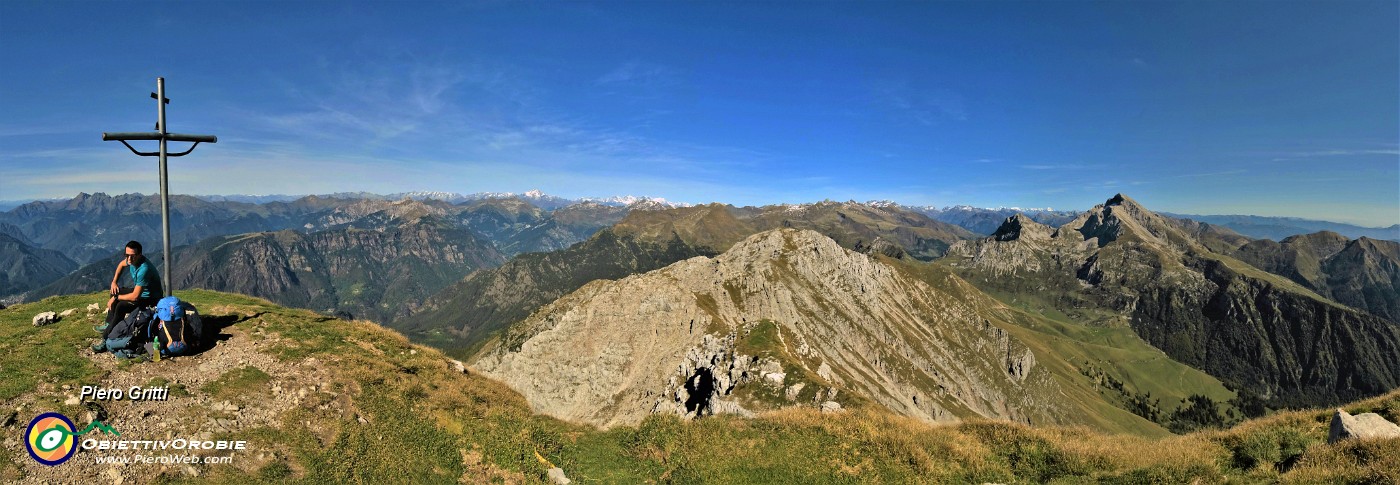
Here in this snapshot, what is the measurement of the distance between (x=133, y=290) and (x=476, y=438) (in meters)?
13.9

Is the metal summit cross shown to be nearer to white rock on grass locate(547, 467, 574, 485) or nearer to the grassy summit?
the grassy summit

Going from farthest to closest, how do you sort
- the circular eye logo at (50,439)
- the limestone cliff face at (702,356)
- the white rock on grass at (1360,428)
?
1. the limestone cliff face at (702,356)
2. the white rock on grass at (1360,428)
3. the circular eye logo at (50,439)

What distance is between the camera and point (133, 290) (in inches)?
752

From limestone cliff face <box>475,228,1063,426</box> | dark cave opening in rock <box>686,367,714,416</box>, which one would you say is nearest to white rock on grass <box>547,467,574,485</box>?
limestone cliff face <box>475,228,1063,426</box>

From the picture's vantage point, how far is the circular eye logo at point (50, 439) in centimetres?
1317

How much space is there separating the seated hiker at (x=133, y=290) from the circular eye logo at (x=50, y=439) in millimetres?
6259

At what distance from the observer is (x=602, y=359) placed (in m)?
103

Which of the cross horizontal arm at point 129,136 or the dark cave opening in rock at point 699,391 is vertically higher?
the cross horizontal arm at point 129,136

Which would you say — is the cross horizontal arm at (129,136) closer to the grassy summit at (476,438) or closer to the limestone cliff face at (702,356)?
the grassy summit at (476,438)

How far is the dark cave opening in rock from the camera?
71306mm

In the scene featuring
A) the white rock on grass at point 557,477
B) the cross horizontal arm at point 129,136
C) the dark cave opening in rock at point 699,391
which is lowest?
the dark cave opening in rock at point 699,391

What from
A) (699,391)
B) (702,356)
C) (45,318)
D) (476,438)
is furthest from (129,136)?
(702,356)


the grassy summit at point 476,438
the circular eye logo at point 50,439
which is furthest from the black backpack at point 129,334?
the circular eye logo at point 50,439

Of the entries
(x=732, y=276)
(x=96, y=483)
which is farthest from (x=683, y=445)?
(x=732, y=276)
